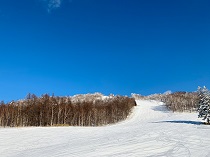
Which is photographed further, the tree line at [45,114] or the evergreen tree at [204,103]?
the tree line at [45,114]

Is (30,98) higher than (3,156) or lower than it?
higher

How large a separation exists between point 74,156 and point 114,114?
110360mm

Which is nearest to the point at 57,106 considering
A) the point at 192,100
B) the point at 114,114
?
the point at 114,114

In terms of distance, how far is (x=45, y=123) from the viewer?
9819cm

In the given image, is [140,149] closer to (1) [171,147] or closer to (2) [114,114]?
(1) [171,147]

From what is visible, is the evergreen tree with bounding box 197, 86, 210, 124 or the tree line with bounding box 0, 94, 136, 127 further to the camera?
the tree line with bounding box 0, 94, 136, 127

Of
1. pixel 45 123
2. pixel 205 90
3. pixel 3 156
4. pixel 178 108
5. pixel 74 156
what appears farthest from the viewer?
pixel 178 108

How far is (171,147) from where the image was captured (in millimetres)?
18375

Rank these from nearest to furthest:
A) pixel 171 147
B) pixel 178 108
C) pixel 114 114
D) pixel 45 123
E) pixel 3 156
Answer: pixel 171 147
pixel 3 156
pixel 45 123
pixel 114 114
pixel 178 108

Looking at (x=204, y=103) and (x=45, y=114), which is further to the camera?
(x=45, y=114)

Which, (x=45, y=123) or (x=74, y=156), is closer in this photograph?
(x=74, y=156)

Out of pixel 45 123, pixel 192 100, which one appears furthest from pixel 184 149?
pixel 192 100

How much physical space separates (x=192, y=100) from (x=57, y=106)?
346ft

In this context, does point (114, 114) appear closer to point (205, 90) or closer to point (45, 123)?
point (45, 123)
